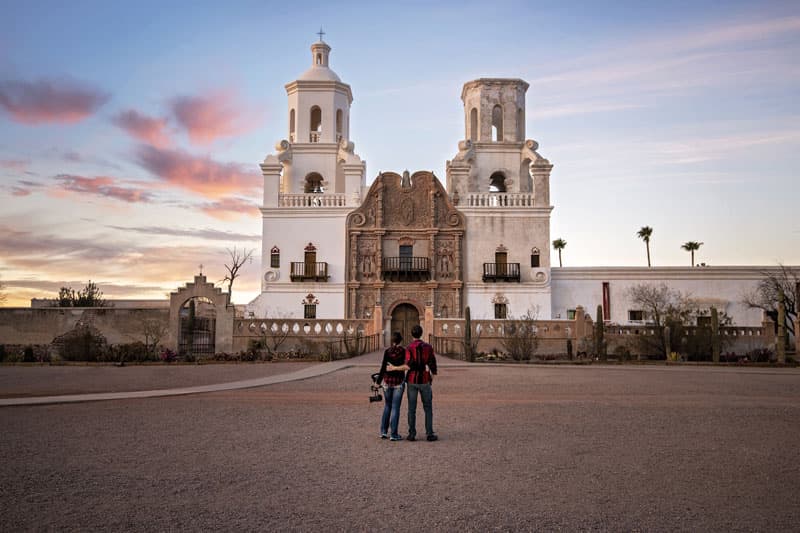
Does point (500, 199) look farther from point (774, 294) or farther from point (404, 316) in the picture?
point (774, 294)

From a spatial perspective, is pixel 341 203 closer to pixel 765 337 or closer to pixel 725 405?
pixel 765 337

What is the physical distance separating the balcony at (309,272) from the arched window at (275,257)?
1072 mm

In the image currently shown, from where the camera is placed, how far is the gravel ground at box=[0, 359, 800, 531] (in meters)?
6.52

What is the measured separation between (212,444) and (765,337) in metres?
33.7

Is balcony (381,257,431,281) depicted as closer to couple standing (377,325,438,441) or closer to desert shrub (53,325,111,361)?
desert shrub (53,325,111,361)

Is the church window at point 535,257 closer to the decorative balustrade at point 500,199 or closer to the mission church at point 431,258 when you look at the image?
the mission church at point 431,258

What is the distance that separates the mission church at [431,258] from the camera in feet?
138

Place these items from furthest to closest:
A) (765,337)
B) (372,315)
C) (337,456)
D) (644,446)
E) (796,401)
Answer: (372,315) < (765,337) < (796,401) < (644,446) < (337,456)

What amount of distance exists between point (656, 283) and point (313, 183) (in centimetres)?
2260

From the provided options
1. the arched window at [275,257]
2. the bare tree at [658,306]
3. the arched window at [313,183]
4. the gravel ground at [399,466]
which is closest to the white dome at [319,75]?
the arched window at [313,183]

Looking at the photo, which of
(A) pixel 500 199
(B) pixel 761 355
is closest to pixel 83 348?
(A) pixel 500 199

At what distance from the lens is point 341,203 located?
43344mm

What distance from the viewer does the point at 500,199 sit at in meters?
43.6

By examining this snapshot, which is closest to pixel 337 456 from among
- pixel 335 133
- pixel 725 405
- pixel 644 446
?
pixel 644 446
